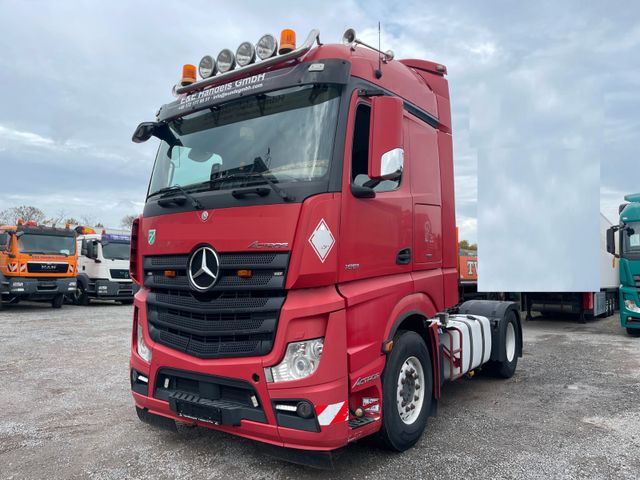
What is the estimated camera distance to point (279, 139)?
3.55 metres

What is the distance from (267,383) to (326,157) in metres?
1.56

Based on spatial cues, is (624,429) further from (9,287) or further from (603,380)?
(9,287)

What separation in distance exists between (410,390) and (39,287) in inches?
573

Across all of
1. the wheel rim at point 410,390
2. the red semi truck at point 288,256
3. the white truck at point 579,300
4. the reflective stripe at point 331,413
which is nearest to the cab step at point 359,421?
the red semi truck at point 288,256

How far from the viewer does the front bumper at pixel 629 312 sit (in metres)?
10.2

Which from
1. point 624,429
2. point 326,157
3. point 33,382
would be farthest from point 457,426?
point 33,382

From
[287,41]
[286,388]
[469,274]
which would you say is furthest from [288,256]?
[469,274]

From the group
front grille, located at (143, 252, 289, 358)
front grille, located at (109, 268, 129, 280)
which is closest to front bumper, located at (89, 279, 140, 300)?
front grille, located at (109, 268, 129, 280)

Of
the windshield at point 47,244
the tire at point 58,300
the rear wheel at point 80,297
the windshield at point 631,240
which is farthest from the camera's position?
the rear wheel at point 80,297

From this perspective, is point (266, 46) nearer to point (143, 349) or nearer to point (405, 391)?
point (143, 349)

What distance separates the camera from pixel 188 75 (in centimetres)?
A: 437

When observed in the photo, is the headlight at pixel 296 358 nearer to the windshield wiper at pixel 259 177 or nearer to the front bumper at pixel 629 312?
the windshield wiper at pixel 259 177

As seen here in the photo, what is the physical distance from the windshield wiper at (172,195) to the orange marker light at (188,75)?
0.98 meters

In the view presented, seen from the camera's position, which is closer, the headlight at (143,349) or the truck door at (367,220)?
the truck door at (367,220)
